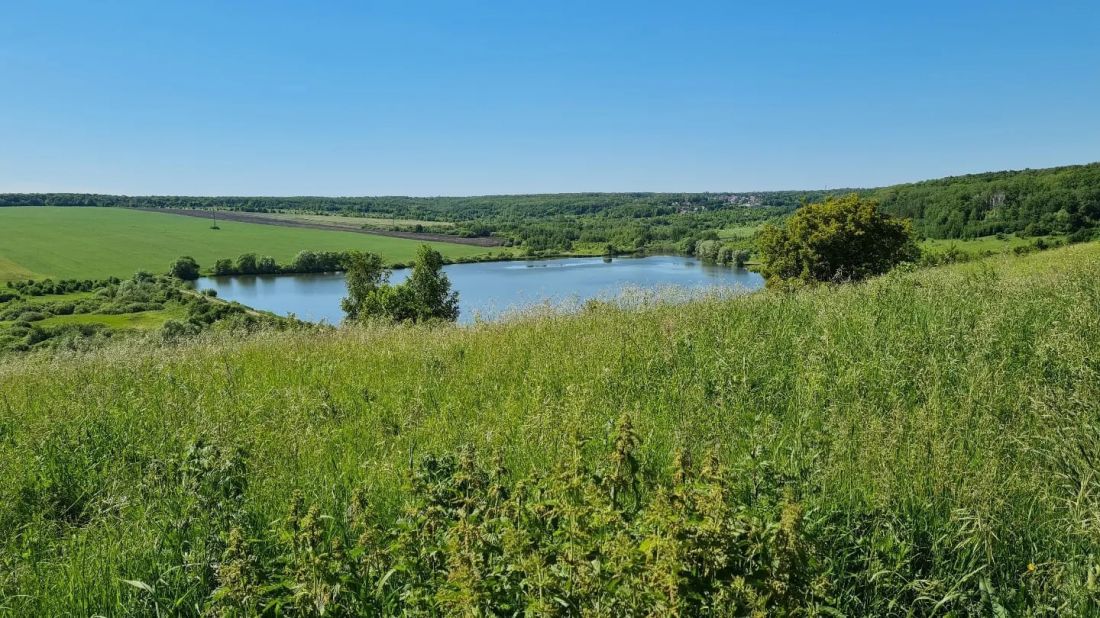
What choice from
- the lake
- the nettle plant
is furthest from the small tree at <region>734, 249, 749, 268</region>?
the nettle plant

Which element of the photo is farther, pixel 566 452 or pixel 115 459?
pixel 115 459

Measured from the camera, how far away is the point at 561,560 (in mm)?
1984

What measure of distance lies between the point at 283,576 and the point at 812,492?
2.38 meters

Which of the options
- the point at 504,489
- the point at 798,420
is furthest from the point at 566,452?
the point at 798,420

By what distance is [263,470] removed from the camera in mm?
3508

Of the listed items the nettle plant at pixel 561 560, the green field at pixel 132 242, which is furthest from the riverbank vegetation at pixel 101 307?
the nettle plant at pixel 561 560

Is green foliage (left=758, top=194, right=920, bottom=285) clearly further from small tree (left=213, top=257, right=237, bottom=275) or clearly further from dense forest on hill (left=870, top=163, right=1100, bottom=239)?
small tree (left=213, top=257, right=237, bottom=275)

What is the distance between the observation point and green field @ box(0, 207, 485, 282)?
106m

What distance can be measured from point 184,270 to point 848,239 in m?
114

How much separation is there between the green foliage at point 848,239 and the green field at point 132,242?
9301cm

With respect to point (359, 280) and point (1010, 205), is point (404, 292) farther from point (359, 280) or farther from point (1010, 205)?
point (1010, 205)

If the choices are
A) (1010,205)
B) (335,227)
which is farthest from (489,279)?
(335,227)

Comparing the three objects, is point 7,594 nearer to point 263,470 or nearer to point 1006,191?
point 263,470

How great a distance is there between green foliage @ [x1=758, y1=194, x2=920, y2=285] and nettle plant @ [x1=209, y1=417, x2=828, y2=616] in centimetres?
3222
